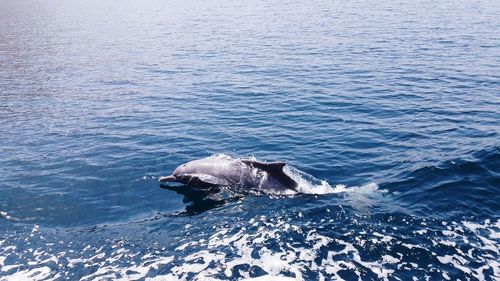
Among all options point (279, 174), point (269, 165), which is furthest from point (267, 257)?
point (269, 165)

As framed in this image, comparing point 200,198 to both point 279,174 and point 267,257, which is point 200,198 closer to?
point 279,174

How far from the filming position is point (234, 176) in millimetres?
16703

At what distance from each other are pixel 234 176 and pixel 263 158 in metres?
3.24

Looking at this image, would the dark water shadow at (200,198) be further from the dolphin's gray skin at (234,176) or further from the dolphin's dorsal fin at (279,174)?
the dolphin's dorsal fin at (279,174)

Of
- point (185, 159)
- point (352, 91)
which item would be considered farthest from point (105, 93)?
point (352, 91)

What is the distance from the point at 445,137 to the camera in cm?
2048

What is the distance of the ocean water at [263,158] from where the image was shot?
12320 mm

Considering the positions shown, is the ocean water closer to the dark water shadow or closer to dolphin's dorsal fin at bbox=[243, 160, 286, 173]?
the dark water shadow

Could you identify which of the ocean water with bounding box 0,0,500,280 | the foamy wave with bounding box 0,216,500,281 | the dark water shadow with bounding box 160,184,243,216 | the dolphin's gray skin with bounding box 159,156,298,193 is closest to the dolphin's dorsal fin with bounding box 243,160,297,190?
the dolphin's gray skin with bounding box 159,156,298,193

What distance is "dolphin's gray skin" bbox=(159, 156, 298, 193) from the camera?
16188 millimetres

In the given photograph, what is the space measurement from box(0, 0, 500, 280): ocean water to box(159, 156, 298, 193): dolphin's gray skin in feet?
1.78

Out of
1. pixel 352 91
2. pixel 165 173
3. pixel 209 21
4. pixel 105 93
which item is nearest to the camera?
pixel 165 173

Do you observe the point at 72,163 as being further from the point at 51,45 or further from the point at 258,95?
the point at 51,45

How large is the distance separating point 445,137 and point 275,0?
90.4 meters
